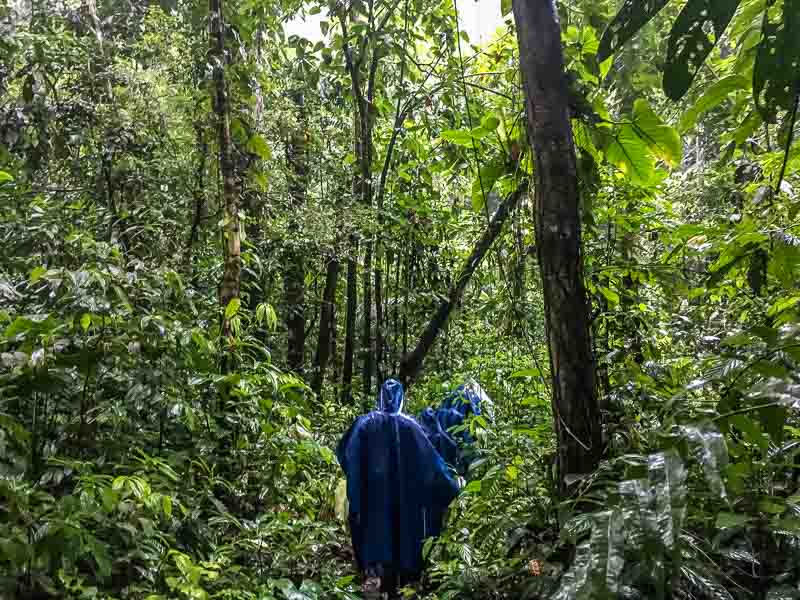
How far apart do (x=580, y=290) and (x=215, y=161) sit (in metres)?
3.04

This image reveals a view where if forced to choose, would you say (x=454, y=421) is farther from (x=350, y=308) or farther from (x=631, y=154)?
(x=631, y=154)

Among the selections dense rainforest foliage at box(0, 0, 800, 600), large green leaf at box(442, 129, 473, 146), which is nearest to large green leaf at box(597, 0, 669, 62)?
dense rainforest foliage at box(0, 0, 800, 600)

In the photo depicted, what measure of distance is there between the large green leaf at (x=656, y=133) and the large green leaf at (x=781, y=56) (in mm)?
923

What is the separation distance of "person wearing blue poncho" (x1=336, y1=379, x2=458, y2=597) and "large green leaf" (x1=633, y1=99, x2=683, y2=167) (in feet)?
6.32

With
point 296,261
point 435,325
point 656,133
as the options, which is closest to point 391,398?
point 435,325

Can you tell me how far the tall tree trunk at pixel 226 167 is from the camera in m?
3.21

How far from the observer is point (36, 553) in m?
1.72

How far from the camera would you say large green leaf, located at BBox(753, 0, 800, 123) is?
2.72 ft

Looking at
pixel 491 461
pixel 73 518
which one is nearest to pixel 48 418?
pixel 73 518

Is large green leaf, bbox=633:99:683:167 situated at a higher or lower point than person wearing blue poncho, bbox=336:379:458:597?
higher

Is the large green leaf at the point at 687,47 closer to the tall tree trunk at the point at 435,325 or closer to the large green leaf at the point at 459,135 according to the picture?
the large green leaf at the point at 459,135

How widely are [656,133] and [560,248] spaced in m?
0.58

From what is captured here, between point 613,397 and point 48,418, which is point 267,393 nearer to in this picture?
point 48,418

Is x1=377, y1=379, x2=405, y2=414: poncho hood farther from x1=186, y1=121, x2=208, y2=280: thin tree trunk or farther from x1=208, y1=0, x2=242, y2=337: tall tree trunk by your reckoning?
x1=186, y1=121, x2=208, y2=280: thin tree trunk
